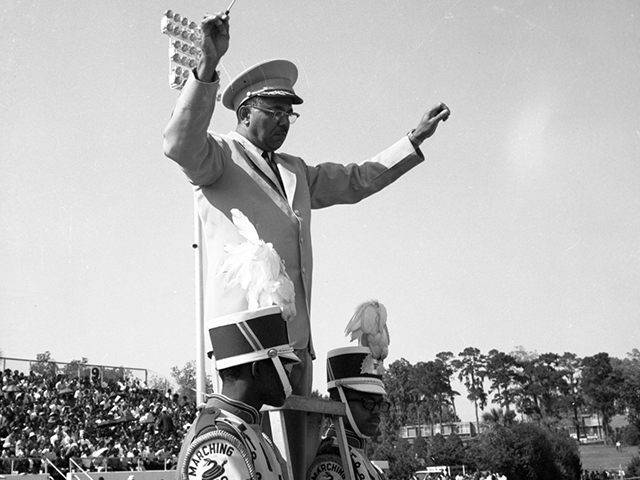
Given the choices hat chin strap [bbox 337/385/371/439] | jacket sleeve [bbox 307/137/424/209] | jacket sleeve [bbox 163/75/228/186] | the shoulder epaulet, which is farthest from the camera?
jacket sleeve [bbox 307/137/424/209]

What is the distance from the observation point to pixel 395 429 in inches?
2520

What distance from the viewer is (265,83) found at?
3453 mm

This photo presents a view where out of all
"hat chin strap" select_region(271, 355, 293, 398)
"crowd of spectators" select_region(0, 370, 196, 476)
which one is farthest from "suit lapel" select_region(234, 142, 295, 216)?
"crowd of spectators" select_region(0, 370, 196, 476)

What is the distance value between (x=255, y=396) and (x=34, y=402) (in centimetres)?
1776

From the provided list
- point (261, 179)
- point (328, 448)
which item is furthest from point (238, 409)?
point (261, 179)

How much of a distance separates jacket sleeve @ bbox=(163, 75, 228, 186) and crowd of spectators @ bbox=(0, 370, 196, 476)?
11.9 metres

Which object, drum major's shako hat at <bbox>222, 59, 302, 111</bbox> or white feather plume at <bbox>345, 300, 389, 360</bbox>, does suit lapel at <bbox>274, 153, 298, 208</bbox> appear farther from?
white feather plume at <bbox>345, 300, 389, 360</bbox>

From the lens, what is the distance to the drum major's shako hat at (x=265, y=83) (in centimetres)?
342

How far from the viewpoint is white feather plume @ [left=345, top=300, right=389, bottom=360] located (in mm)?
3695

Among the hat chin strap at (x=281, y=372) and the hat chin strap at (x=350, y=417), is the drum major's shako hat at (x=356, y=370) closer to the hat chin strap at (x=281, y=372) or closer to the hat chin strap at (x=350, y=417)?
the hat chin strap at (x=350, y=417)

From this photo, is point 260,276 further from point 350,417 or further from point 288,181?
point 350,417

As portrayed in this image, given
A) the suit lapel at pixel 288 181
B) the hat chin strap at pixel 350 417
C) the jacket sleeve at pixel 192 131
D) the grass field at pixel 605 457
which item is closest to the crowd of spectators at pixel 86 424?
the hat chin strap at pixel 350 417

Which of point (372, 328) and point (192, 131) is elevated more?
point (192, 131)

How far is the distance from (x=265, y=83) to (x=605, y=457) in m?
56.2
